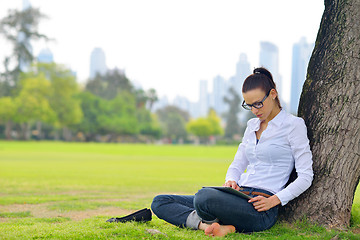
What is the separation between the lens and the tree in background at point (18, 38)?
62.1 metres

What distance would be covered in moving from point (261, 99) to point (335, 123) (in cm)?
81

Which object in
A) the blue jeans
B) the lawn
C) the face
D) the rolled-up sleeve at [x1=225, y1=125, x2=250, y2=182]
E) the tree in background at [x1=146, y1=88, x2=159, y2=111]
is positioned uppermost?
the tree in background at [x1=146, y1=88, x2=159, y2=111]

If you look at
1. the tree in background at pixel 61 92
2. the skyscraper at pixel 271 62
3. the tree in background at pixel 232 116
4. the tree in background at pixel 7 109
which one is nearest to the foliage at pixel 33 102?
the tree in background at pixel 7 109

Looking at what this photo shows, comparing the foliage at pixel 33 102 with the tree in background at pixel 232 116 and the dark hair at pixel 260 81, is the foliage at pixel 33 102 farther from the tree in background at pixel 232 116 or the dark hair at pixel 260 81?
the dark hair at pixel 260 81

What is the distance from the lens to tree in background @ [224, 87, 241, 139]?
10419 centimetres

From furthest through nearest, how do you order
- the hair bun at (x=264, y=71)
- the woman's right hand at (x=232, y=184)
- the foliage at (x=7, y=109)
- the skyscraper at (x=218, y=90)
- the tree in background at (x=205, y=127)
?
the skyscraper at (x=218, y=90), the tree in background at (x=205, y=127), the foliage at (x=7, y=109), the woman's right hand at (x=232, y=184), the hair bun at (x=264, y=71)

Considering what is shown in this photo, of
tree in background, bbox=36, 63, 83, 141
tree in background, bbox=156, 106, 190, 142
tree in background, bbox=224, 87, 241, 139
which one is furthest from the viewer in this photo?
tree in background, bbox=224, 87, 241, 139

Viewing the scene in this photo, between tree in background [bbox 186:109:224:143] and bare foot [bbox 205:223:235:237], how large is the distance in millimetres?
97957

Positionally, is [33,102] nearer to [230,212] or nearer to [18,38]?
[18,38]

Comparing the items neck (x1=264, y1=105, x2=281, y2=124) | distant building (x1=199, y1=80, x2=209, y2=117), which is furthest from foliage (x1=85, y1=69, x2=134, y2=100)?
neck (x1=264, y1=105, x2=281, y2=124)

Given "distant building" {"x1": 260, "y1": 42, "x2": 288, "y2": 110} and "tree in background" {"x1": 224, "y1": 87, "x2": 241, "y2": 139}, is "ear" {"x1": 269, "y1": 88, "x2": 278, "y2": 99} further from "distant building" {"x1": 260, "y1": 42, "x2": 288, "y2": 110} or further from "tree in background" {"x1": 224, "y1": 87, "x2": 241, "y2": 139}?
"tree in background" {"x1": 224, "y1": 87, "x2": 241, "y2": 139}

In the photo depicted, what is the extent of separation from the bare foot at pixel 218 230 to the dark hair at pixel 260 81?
1277 millimetres

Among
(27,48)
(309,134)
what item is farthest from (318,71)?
(27,48)

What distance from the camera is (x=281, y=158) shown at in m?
3.88
